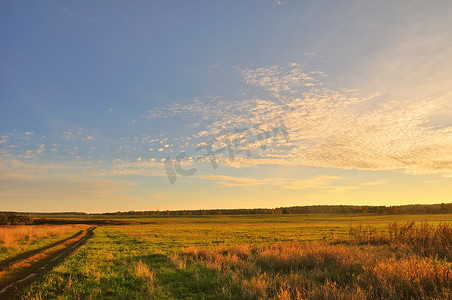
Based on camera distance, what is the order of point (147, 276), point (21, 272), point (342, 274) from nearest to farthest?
1. point (342, 274)
2. point (147, 276)
3. point (21, 272)

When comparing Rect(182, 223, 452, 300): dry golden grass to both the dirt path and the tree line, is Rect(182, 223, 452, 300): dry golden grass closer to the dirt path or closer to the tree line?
the dirt path

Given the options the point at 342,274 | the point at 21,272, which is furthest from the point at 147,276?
the point at 21,272

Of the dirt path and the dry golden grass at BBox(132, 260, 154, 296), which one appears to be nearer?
the dry golden grass at BBox(132, 260, 154, 296)

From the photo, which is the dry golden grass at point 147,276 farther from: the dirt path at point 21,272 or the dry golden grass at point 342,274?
the dirt path at point 21,272

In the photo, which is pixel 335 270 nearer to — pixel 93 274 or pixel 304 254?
pixel 304 254

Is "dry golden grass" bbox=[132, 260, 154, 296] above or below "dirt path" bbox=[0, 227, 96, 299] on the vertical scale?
above

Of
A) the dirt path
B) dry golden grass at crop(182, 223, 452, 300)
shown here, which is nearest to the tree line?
the dirt path

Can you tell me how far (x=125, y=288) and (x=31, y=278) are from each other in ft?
19.3

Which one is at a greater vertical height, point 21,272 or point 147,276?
point 147,276

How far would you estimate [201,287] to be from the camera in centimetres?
945

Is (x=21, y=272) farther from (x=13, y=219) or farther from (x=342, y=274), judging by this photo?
(x=13, y=219)

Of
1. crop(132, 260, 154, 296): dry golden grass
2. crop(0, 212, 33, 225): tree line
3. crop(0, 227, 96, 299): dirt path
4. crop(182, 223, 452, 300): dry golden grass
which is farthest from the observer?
crop(0, 212, 33, 225): tree line

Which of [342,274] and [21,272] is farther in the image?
[21,272]

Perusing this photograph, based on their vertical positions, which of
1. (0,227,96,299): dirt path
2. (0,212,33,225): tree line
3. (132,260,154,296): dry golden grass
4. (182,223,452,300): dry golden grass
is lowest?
(0,212,33,225): tree line
